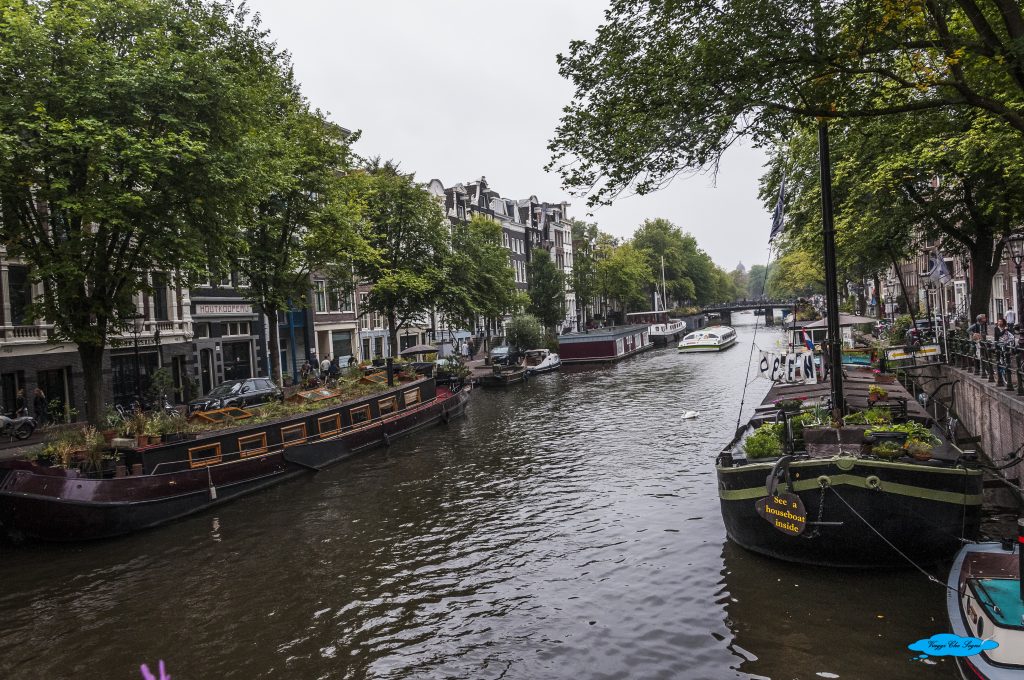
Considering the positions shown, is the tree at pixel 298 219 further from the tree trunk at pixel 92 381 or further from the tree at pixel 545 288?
the tree at pixel 545 288

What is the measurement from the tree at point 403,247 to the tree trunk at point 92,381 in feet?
69.7

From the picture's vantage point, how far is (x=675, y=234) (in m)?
130

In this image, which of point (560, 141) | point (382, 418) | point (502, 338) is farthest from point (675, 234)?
point (560, 141)

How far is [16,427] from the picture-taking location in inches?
944

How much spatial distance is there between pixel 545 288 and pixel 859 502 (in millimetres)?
60066

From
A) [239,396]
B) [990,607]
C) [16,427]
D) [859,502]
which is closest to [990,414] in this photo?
[859,502]

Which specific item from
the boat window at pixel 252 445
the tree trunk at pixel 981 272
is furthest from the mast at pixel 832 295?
the boat window at pixel 252 445

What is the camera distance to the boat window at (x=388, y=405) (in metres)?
27.7

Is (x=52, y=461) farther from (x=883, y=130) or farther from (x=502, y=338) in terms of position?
(x=502, y=338)

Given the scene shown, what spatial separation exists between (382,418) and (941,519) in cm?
2025

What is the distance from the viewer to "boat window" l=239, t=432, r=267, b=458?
20.2 m

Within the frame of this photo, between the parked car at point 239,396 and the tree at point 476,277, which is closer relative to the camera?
the parked car at point 239,396

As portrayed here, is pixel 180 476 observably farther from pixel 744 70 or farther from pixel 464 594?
pixel 744 70

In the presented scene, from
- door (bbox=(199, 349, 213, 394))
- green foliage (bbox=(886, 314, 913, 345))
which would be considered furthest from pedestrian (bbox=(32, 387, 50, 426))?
green foliage (bbox=(886, 314, 913, 345))
